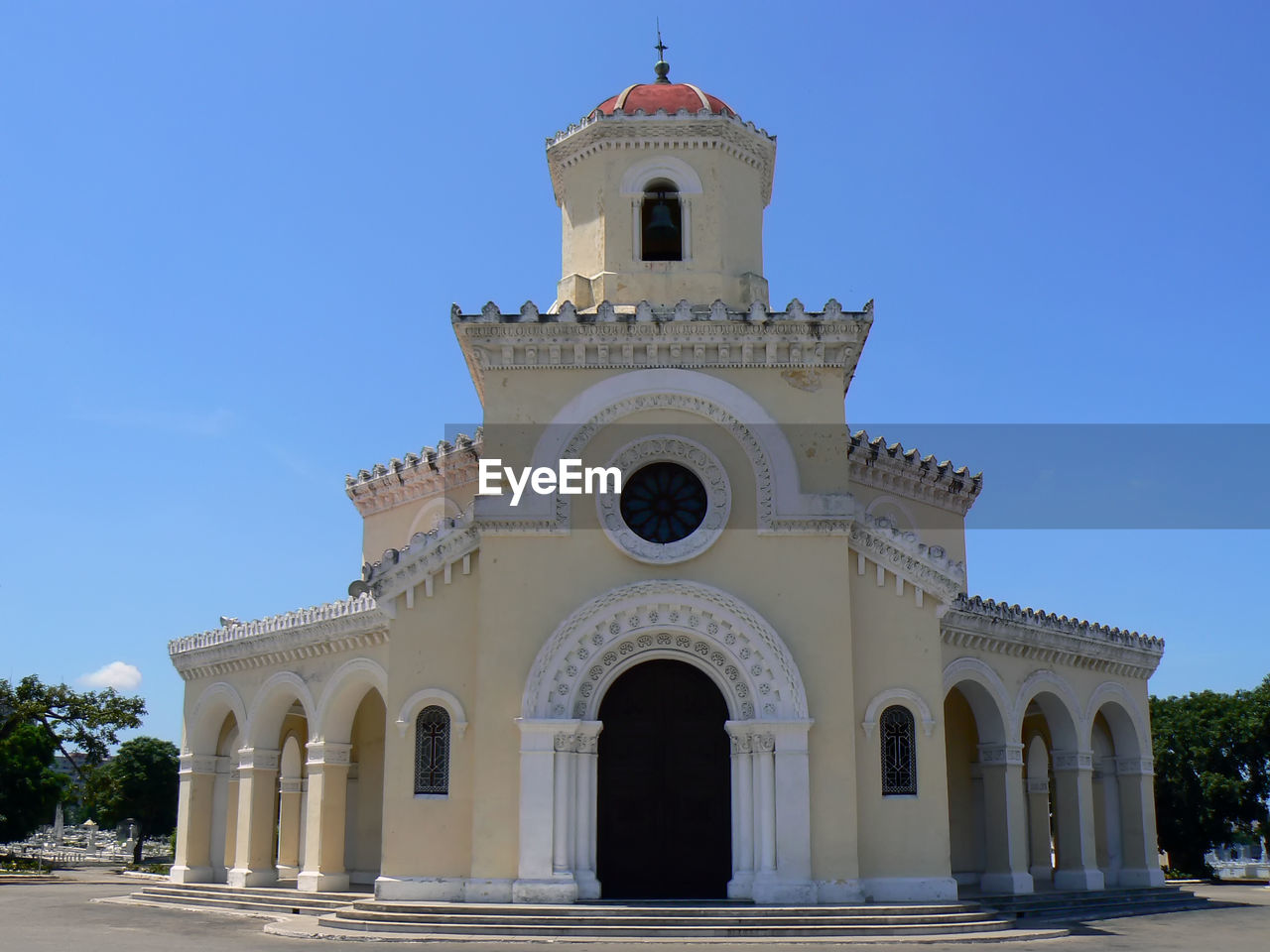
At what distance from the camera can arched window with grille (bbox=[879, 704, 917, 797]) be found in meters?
18.6

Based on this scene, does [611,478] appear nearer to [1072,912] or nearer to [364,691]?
[364,691]

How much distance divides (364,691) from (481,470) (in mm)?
5722

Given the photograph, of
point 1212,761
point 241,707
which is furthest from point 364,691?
point 1212,761

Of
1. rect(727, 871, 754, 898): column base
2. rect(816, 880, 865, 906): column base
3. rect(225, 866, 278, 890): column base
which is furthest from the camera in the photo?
rect(225, 866, 278, 890): column base

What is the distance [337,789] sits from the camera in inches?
872

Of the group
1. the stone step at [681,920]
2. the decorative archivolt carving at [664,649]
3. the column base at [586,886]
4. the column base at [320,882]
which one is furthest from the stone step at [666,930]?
the column base at [320,882]

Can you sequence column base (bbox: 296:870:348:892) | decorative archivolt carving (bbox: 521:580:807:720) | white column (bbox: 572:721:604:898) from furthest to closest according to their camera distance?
column base (bbox: 296:870:348:892) → decorative archivolt carving (bbox: 521:580:807:720) → white column (bbox: 572:721:604:898)

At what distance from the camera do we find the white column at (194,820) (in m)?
25.3

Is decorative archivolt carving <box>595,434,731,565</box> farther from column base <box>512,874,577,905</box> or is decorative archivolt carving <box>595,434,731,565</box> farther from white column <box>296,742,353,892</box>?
white column <box>296,742,353,892</box>

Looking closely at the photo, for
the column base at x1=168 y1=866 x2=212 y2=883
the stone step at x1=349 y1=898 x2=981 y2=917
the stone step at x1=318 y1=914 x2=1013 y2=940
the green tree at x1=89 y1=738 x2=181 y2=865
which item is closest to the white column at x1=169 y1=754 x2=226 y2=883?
the column base at x1=168 y1=866 x2=212 y2=883

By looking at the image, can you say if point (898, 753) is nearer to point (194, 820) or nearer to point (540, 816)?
point (540, 816)

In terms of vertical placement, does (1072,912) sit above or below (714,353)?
below

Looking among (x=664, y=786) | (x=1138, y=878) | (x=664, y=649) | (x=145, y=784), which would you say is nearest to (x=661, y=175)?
(x=664, y=649)

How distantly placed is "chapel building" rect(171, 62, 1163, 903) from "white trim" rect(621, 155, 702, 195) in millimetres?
47
